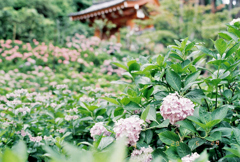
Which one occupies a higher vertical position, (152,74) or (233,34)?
(233,34)

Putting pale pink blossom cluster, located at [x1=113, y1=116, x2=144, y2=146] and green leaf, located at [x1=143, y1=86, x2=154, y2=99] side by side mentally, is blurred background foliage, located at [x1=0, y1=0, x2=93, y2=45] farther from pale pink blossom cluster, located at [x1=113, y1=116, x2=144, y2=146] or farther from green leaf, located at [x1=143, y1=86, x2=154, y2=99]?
pale pink blossom cluster, located at [x1=113, y1=116, x2=144, y2=146]

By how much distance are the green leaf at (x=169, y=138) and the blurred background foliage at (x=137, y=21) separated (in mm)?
6223

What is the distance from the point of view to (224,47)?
0.89m

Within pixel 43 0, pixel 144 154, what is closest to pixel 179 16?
pixel 43 0

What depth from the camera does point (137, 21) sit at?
803 cm

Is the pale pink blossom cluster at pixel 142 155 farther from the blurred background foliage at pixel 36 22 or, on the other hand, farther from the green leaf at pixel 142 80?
the blurred background foliage at pixel 36 22

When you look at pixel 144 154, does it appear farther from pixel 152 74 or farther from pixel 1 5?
pixel 1 5

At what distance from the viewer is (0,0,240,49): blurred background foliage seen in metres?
6.71

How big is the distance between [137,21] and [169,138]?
7778 millimetres

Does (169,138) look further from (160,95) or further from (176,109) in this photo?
(160,95)

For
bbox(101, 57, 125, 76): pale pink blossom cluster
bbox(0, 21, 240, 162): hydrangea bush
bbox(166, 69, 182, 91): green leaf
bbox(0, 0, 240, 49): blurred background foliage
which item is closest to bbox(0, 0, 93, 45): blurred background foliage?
bbox(0, 0, 240, 49): blurred background foliage

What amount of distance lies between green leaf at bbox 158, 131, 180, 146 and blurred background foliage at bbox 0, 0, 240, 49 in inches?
245

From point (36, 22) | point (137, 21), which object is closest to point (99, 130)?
point (36, 22)

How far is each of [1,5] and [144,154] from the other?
786cm
